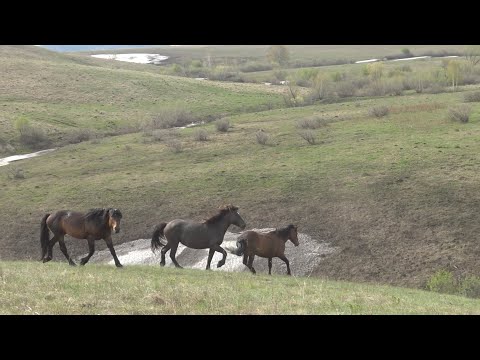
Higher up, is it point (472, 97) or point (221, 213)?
point (221, 213)

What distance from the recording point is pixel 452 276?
2095 cm

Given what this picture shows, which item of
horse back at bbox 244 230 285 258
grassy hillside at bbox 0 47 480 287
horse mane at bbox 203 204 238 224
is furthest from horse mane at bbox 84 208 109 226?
grassy hillside at bbox 0 47 480 287

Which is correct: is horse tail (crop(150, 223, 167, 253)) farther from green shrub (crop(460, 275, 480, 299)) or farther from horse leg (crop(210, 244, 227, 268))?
green shrub (crop(460, 275, 480, 299))

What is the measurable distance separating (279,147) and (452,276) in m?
22.7

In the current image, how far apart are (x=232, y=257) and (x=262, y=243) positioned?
386cm

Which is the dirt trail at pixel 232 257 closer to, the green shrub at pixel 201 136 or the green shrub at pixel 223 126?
the green shrub at pixel 201 136

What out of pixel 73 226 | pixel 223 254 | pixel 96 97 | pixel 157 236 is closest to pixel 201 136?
pixel 157 236

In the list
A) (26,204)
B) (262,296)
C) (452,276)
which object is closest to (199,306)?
(262,296)

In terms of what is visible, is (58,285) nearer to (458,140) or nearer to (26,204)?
(26,204)

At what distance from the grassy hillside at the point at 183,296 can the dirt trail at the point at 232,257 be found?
6427 mm

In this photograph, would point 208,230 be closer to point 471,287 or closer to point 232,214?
point 232,214

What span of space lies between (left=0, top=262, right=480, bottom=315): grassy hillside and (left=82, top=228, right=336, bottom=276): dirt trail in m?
6.43

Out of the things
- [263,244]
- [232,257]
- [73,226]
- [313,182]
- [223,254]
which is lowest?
[232,257]

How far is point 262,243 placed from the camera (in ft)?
65.2
